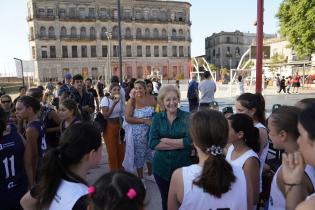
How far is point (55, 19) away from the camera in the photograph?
185 feet

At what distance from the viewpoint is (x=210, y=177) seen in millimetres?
1841

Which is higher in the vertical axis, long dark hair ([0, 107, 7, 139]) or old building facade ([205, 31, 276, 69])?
old building facade ([205, 31, 276, 69])

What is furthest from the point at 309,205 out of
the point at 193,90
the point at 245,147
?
the point at 193,90

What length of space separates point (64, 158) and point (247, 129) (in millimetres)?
1424

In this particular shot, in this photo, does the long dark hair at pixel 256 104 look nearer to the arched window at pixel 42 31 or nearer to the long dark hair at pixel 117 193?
the long dark hair at pixel 117 193

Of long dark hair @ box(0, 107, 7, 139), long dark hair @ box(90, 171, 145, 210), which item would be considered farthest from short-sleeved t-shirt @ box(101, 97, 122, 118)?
long dark hair @ box(90, 171, 145, 210)

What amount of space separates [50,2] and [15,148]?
193 feet

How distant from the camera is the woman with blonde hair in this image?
3277mm

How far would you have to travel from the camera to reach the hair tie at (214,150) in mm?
1892

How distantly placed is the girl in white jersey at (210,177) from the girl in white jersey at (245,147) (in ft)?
1.36

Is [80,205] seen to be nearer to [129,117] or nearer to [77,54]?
[129,117]

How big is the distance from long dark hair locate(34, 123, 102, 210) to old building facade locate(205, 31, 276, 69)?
78.6 m

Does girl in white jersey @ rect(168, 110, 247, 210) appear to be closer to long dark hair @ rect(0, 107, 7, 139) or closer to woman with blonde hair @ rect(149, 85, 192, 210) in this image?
woman with blonde hair @ rect(149, 85, 192, 210)

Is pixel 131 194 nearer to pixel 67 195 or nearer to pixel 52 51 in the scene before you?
pixel 67 195
